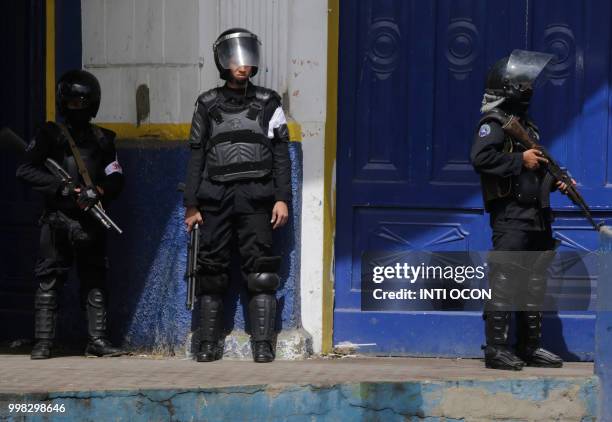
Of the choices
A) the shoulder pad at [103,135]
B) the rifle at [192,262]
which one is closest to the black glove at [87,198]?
the shoulder pad at [103,135]

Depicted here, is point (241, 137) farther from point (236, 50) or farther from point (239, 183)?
point (236, 50)

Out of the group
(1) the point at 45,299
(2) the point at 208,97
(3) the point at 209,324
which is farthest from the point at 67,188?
(3) the point at 209,324

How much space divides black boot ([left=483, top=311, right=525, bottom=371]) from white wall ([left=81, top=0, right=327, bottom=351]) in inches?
45.5

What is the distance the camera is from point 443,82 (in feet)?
24.4

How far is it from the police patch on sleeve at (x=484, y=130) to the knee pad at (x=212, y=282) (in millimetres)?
1723

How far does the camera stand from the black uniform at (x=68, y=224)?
281 inches

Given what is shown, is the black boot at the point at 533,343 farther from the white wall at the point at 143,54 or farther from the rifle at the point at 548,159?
the white wall at the point at 143,54

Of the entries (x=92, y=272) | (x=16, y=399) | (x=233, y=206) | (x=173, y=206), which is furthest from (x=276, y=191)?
(x=16, y=399)

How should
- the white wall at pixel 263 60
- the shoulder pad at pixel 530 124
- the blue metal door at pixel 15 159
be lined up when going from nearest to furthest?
the shoulder pad at pixel 530 124 → the white wall at pixel 263 60 → the blue metal door at pixel 15 159

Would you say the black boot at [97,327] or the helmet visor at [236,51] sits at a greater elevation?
the helmet visor at [236,51]

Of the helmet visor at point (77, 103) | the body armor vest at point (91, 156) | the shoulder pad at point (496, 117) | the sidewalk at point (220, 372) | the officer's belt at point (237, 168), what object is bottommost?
the sidewalk at point (220, 372)

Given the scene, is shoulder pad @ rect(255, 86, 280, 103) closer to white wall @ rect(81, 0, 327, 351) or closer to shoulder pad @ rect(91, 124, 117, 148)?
white wall @ rect(81, 0, 327, 351)

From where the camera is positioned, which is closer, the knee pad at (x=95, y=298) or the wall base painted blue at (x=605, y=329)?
the wall base painted blue at (x=605, y=329)

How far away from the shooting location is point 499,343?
6.79 m
